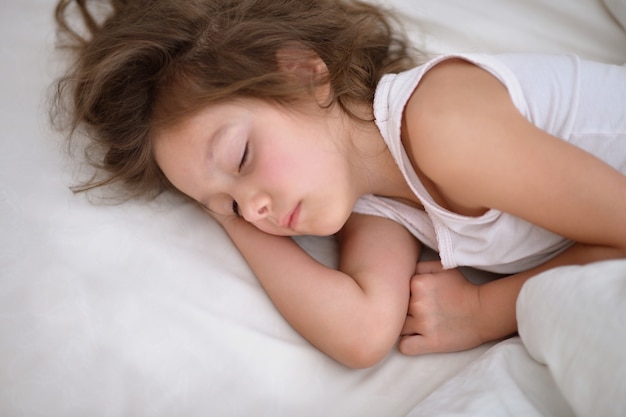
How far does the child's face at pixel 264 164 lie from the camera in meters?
1.04

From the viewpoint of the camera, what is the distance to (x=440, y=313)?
1.08 metres

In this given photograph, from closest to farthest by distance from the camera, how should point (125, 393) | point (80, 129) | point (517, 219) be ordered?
point (125, 393) → point (517, 219) → point (80, 129)

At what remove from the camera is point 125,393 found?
945mm

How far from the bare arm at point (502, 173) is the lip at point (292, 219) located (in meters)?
0.20

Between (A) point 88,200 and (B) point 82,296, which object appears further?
(A) point 88,200

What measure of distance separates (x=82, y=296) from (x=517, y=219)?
68 centimetres

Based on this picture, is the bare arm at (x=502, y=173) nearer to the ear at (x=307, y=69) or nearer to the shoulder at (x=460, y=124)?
the shoulder at (x=460, y=124)

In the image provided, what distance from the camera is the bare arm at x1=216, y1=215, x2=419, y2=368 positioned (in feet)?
3.41

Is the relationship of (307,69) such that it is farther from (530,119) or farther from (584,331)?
(584,331)

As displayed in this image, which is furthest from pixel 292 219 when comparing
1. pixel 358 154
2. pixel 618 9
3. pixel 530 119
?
pixel 618 9

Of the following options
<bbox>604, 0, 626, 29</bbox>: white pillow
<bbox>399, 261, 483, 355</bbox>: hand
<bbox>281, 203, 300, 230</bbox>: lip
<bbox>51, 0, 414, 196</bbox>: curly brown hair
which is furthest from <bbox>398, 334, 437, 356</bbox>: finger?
<bbox>604, 0, 626, 29</bbox>: white pillow

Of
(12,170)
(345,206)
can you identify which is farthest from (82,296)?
(345,206)

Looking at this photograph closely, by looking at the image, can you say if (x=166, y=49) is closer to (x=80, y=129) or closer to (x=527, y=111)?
(x=80, y=129)

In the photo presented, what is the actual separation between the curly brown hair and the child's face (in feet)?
0.11
